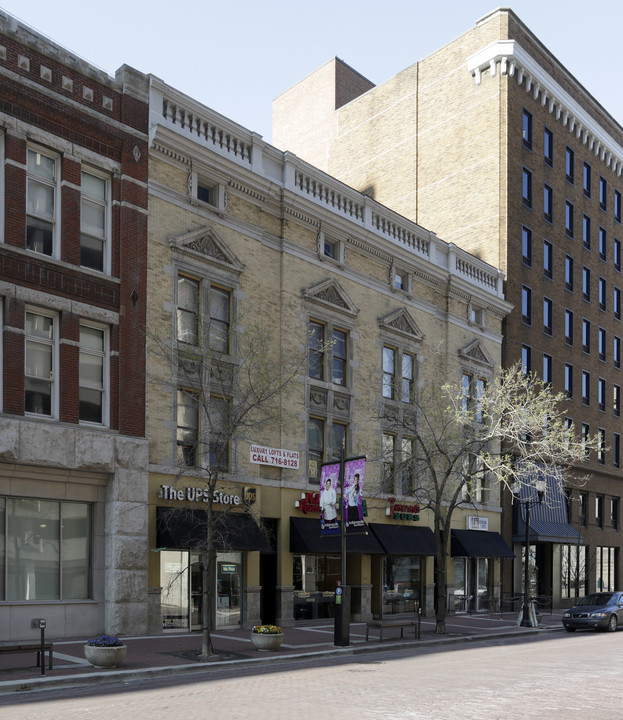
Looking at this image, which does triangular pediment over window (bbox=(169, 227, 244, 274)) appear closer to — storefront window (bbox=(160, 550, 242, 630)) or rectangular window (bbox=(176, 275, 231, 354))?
rectangular window (bbox=(176, 275, 231, 354))

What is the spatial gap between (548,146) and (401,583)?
27307 mm

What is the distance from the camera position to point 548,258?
158 feet

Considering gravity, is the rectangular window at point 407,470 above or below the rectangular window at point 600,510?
above

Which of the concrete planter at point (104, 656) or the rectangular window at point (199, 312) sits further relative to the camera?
the rectangular window at point (199, 312)

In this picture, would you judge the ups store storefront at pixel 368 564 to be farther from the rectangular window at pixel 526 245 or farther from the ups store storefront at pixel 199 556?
the rectangular window at pixel 526 245

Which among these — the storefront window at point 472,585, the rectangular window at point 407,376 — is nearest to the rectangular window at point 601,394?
the storefront window at point 472,585

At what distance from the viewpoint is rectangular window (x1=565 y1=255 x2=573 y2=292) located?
163 ft

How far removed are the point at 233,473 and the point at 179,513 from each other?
9.77 feet

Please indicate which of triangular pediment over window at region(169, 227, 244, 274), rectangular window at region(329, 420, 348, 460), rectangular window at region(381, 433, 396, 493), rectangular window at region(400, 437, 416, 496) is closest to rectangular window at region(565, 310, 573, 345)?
rectangular window at region(400, 437, 416, 496)

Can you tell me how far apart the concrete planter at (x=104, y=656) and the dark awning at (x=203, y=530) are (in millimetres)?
5279

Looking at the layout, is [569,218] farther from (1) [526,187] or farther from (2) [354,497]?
(2) [354,497]

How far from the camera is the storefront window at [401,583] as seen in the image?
33906 millimetres

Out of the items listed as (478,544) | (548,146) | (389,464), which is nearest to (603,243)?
(548,146)

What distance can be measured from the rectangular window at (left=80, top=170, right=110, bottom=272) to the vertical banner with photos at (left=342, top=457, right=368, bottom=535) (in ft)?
29.4
